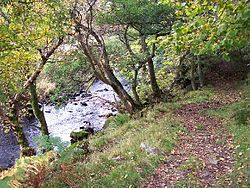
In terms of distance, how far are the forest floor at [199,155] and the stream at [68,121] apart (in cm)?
605

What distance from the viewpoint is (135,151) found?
9211 mm

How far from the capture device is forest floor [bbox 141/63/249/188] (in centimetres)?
741

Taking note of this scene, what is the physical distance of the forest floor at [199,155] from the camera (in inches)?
292

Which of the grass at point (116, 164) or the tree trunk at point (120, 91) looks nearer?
the grass at point (116, 164)

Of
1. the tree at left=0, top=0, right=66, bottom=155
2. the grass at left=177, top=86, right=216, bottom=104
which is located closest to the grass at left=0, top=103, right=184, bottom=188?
the tree at left=0, top=0, right=66, bottom=155

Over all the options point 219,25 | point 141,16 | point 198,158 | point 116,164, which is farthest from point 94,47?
point 219,25

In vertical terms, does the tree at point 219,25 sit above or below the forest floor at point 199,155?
above

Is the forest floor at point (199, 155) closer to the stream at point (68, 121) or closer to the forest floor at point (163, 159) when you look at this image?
the forest floor at point (163, 159)

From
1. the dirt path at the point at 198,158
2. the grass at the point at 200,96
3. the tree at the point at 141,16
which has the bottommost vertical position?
the dirt path at the point at 198,158

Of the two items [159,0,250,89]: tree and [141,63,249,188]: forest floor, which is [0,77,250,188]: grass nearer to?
[141,63,249,188]: forest floor

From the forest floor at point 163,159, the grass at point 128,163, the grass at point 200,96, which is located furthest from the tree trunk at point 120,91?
the grass at point 128,163

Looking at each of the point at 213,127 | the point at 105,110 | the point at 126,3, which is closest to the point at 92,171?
the point at 213,127

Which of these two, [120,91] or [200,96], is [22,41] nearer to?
[120,91]

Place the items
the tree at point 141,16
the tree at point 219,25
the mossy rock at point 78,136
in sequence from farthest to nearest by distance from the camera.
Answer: the mossy rock at point 78,136 → the tree at point 141,16 → the tree at point 219,25
